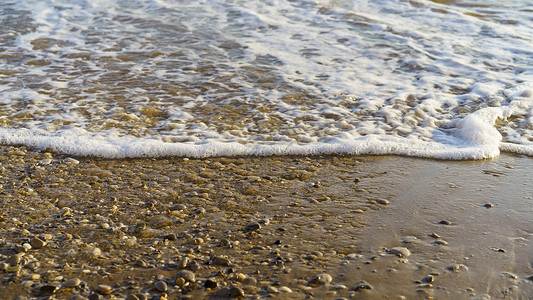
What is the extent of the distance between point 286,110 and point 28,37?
14.6 feet

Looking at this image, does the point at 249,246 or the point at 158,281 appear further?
the point at 249,246

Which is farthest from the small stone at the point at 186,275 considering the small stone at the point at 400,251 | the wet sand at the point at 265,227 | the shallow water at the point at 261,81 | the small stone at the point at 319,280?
the shallow water at the point at 261,81

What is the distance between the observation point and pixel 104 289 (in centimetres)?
241

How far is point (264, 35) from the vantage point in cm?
788

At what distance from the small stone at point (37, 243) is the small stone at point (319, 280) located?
1429 millimetres

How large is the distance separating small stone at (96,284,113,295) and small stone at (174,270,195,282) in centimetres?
31

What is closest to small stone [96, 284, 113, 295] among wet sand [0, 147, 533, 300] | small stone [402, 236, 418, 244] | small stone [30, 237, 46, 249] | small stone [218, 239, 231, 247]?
wet sand [0, 147, 533, 300]

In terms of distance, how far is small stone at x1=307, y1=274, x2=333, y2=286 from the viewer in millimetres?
2533

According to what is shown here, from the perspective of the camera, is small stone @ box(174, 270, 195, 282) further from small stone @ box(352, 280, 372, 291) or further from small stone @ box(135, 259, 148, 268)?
small stone @ box(352, 280, 372, 291)

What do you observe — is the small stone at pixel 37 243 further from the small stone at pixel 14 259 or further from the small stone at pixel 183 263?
the small stone at pixel 183 263

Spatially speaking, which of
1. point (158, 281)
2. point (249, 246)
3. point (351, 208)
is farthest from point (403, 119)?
point (158, 281)

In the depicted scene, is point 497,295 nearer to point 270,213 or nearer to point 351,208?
point 351,208

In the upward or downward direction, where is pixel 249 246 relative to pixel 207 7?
downward

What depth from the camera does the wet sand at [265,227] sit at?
251 centimetres
